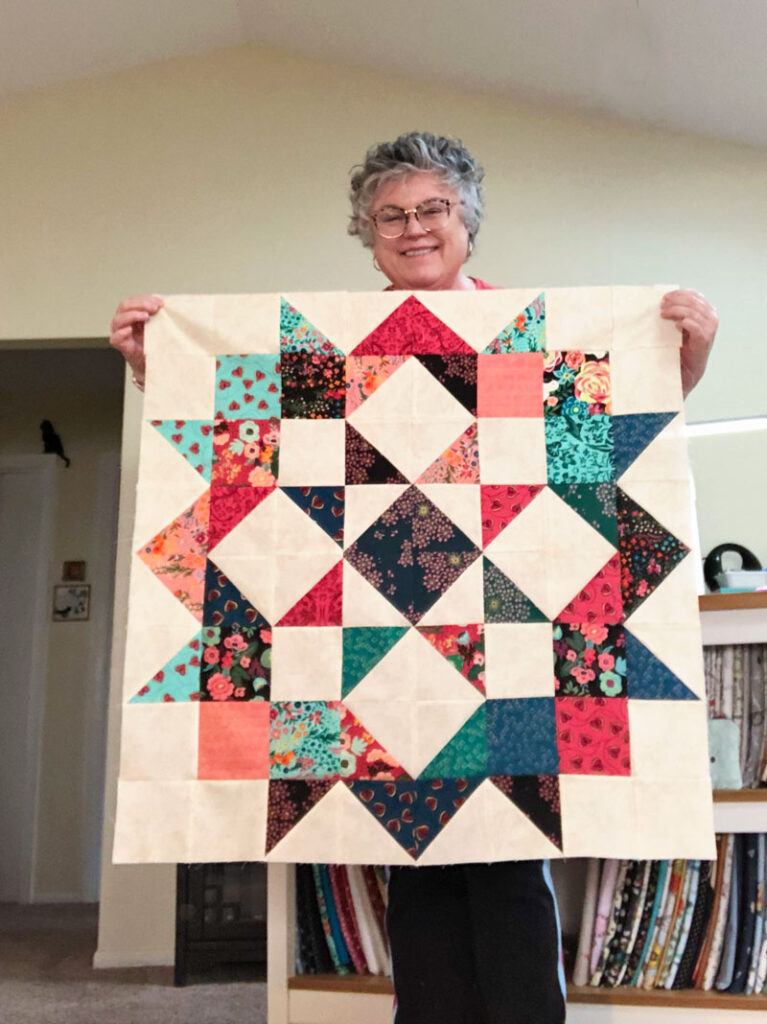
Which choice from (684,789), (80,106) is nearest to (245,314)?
(684,789)

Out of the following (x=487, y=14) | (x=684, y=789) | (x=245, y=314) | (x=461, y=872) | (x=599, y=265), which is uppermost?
(x=487, y=14)

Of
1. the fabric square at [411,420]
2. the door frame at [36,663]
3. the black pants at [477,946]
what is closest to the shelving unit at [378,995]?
the black pants at [477,946]

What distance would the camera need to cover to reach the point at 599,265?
2543 mm

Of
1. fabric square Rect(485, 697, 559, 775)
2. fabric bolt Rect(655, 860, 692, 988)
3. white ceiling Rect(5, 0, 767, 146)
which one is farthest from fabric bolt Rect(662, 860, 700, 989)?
white ceiling Rect(5, 0, 767, 146)

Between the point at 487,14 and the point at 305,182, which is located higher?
the point at 487,14

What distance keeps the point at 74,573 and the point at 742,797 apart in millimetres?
3285

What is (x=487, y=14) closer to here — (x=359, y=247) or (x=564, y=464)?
(x=359, y=247)

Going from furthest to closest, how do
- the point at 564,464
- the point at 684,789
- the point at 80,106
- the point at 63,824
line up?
the point at 63,824, the point at 80,106, the point at 564,464, the point at 684,789

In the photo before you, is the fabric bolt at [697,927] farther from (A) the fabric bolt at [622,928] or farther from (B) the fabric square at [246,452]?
(B) the fabric square at [246,452]

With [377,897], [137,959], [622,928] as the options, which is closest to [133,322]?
[377,897]

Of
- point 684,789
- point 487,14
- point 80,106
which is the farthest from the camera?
point 80,106

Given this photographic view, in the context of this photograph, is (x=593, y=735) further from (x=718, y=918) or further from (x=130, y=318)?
(x=130, y=318)

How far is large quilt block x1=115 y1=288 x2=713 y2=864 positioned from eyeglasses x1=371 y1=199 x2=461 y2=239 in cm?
22

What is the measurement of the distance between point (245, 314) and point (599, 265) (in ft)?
4.58
